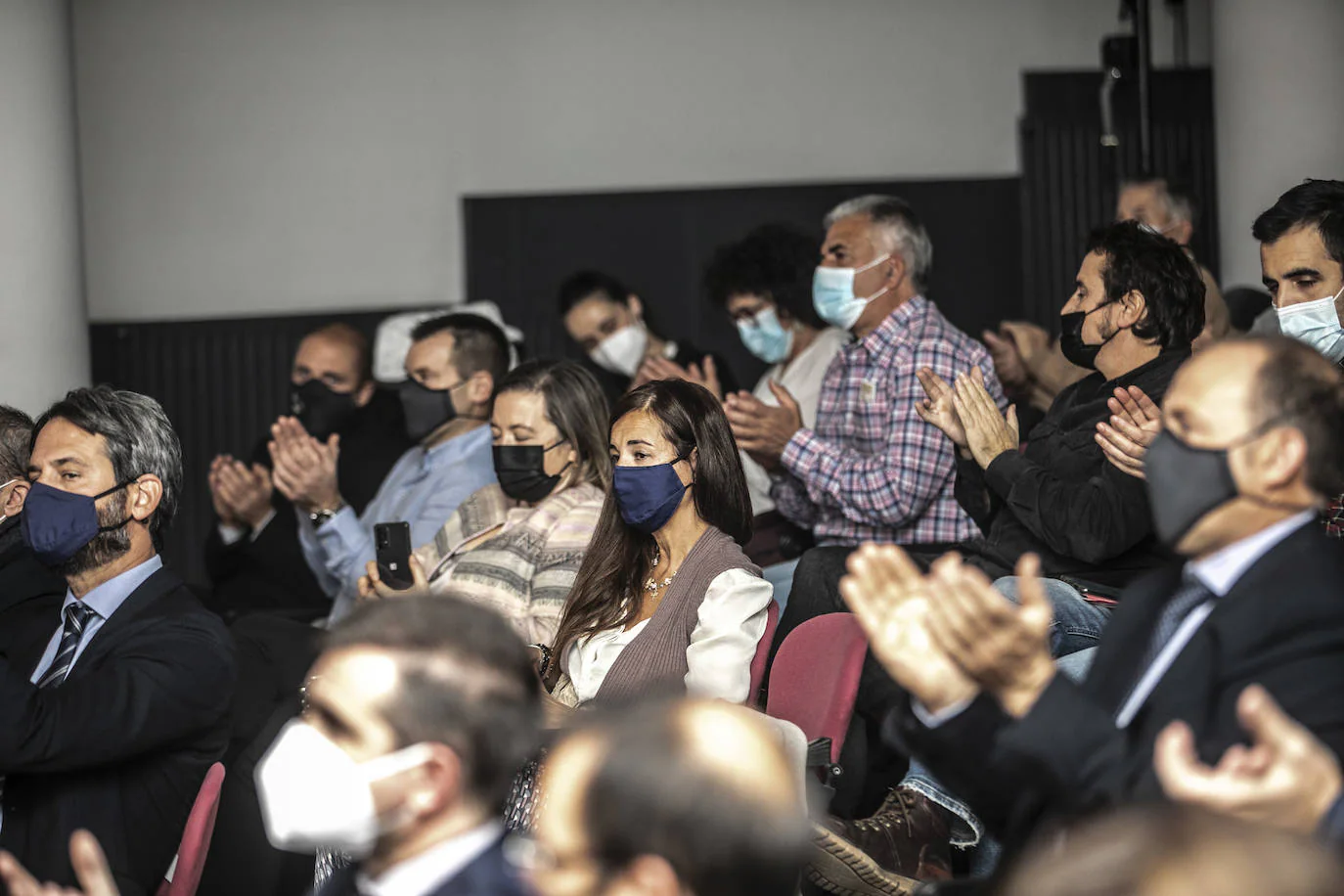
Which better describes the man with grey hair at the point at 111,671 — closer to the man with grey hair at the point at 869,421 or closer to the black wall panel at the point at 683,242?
the man with grey hair at the point at 869,421

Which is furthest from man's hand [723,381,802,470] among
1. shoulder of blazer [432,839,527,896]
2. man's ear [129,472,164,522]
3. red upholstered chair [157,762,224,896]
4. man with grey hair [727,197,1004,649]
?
shoulder of blazer [432,839,527,896]

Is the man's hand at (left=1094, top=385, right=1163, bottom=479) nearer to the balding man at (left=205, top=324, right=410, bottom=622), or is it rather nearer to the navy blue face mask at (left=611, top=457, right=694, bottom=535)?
the navy blue face mask at (left=611, top=457, right=694, bottom=535)

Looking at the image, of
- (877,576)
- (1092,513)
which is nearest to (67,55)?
(1092,513)

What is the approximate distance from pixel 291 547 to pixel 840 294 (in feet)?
6.77

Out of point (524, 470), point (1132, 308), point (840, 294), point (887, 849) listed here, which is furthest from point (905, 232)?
point (887, 849)

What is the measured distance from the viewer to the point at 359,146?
6645 millimetres

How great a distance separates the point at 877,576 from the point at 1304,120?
3.84 m

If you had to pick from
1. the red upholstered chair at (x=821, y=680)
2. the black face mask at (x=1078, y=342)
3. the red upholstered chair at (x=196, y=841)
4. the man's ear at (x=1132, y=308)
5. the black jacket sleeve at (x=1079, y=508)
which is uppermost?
the man's ear at (x=1132, y=308)

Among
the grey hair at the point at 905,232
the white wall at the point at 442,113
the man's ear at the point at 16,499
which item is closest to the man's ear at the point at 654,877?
the man's ear at the point at 16,499

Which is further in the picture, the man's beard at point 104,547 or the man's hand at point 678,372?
the man's hand at point 678,372

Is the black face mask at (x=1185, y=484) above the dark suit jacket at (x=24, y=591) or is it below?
above

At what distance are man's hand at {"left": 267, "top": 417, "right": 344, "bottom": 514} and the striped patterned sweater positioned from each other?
0.65m

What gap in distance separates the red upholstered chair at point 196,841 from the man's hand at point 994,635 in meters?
1.42

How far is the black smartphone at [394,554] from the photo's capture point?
3627mm
